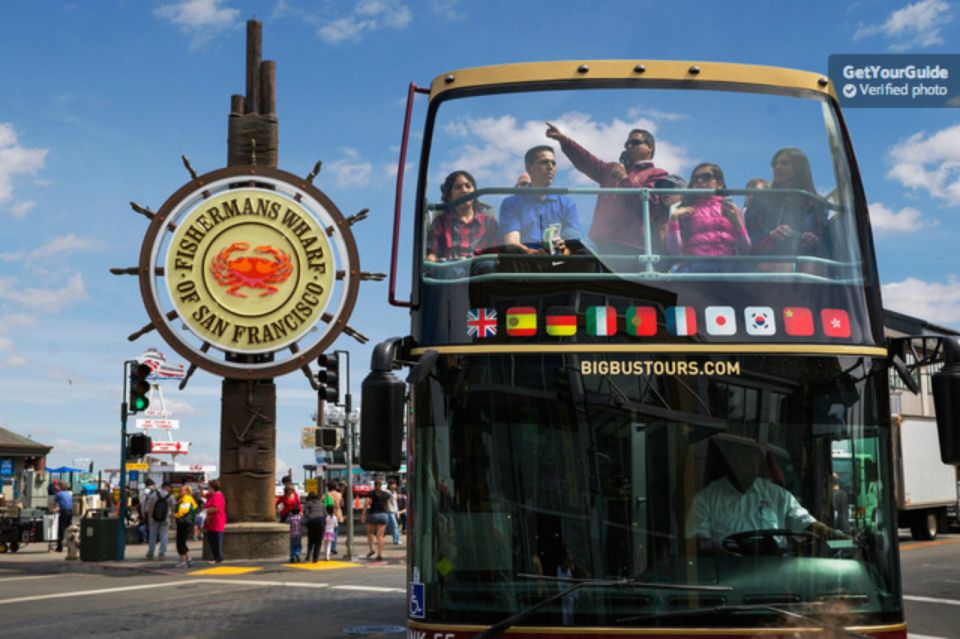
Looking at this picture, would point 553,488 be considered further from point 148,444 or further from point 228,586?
point 148,444

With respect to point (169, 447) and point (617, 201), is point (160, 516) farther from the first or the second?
point (169, 447)

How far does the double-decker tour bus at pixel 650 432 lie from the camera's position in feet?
17.4

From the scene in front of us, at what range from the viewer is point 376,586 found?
55.8ft

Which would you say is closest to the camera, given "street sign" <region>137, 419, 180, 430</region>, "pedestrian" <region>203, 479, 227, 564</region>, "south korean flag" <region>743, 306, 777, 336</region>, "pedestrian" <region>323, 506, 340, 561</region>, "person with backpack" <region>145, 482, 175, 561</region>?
"south korean flag" <region>743, 306, 777, 336</region>

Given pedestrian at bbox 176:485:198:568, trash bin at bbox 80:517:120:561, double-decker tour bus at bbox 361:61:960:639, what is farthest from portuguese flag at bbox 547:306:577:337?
trash bin at bbox 80:517:120:561

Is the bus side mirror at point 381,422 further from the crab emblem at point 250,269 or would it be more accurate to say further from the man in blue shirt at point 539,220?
the crab emblem at point 250,269

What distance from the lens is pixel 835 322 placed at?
5754 mm

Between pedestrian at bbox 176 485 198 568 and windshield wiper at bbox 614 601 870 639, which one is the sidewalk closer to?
pedestrian at bbox 176 485 198 568

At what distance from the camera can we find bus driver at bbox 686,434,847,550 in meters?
5.40

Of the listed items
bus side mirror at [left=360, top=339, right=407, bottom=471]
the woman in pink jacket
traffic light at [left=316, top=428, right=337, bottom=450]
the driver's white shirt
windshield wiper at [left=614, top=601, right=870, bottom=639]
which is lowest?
windshield wiper at [left=614, top=601, right=870, bottom=639]

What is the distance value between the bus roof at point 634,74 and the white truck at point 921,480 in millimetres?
21234

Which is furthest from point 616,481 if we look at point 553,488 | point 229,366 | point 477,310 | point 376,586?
→ point 229,366

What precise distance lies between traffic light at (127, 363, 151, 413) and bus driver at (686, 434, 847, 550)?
19.2 meters

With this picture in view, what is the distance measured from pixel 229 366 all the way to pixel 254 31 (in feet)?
24.6
